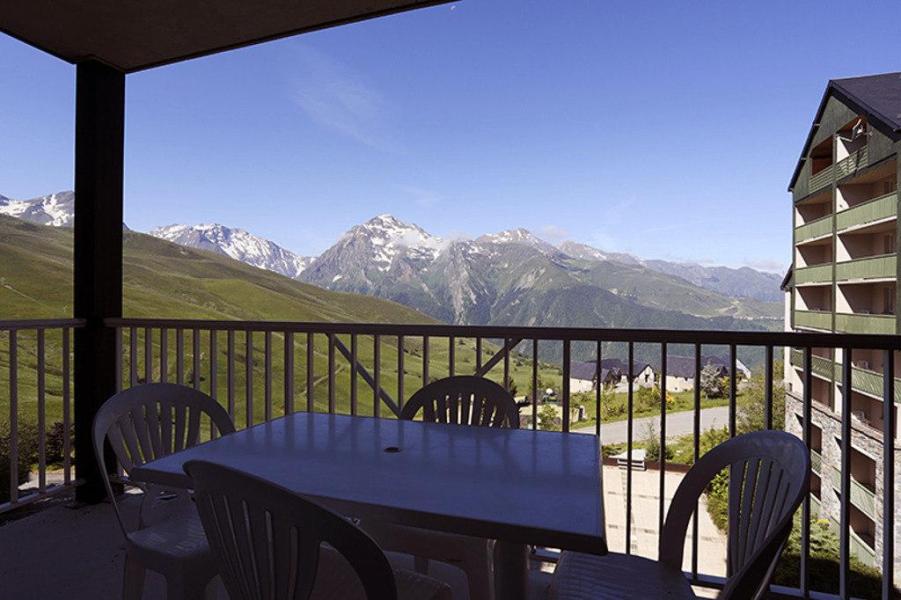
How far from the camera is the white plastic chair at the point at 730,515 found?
1212 mm

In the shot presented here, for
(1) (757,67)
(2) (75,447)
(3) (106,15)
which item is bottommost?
(2) (75,447)

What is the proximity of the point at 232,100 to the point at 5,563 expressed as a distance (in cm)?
3984

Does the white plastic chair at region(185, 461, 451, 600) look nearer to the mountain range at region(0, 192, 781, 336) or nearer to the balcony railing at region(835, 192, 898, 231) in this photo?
the balcony railing at region(835, 192, 898, 231)

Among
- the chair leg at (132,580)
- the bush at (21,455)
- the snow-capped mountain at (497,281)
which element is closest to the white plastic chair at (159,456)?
the chair leg at (132,580)

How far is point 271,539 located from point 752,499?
1.20 m

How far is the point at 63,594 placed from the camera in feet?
7.97

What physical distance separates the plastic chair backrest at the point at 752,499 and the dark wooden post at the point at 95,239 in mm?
3574

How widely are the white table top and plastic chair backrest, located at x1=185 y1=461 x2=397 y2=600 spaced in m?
0.21

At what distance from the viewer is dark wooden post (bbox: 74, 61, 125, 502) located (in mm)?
3484

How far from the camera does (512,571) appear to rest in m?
1.24

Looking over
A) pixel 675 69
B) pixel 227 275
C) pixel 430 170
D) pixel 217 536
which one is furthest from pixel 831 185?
pixel 430 170

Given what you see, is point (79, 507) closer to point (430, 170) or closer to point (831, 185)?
point (831, 185)

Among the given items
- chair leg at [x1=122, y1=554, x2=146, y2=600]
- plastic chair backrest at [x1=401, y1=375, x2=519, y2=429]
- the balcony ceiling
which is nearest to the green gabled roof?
the balcony ceiling

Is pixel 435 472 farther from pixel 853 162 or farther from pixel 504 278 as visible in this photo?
pixel 504 278
